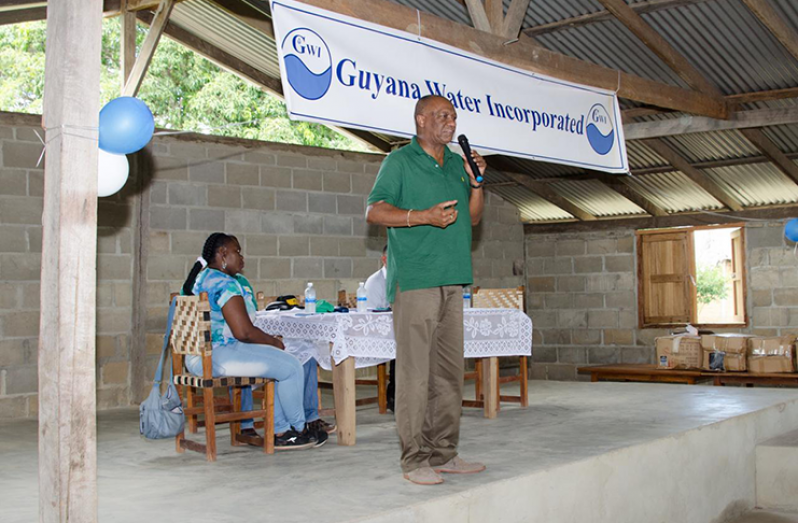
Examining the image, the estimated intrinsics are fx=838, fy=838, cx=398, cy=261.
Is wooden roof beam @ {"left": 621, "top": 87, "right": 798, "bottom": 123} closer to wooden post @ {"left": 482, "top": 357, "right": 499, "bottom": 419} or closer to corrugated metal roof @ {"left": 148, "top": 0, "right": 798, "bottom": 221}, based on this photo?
corrugated metal roof @ {"left": 148, "top": 0, "right": 798, "bottom": 221}

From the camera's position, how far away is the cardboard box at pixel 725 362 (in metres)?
9.23

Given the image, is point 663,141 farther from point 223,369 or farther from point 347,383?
point 223,369

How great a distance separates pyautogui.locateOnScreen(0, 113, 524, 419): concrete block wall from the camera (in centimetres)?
668

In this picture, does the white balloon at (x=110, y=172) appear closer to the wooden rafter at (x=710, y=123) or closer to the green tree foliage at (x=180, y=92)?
the wooden rafter at (x=710, y=123)

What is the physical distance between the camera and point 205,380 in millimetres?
4168

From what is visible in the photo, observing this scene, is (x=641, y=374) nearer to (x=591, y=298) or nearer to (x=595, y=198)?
(x=591, y=298)

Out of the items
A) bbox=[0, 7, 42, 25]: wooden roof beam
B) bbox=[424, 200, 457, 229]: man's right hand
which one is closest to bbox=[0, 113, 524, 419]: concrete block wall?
bbox=[0, 7, 42, 25]: wooden roof beam

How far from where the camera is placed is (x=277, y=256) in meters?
8.26

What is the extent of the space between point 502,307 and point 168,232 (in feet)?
10.3

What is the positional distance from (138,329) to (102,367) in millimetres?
439

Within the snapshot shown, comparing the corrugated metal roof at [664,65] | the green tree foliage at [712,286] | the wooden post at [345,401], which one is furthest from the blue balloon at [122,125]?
the green tree foliage at [712,286]

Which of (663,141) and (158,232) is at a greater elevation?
(663,141)

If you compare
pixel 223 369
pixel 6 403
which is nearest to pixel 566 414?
pixel 223 369

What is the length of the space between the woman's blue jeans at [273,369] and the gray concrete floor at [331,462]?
0.72ft
